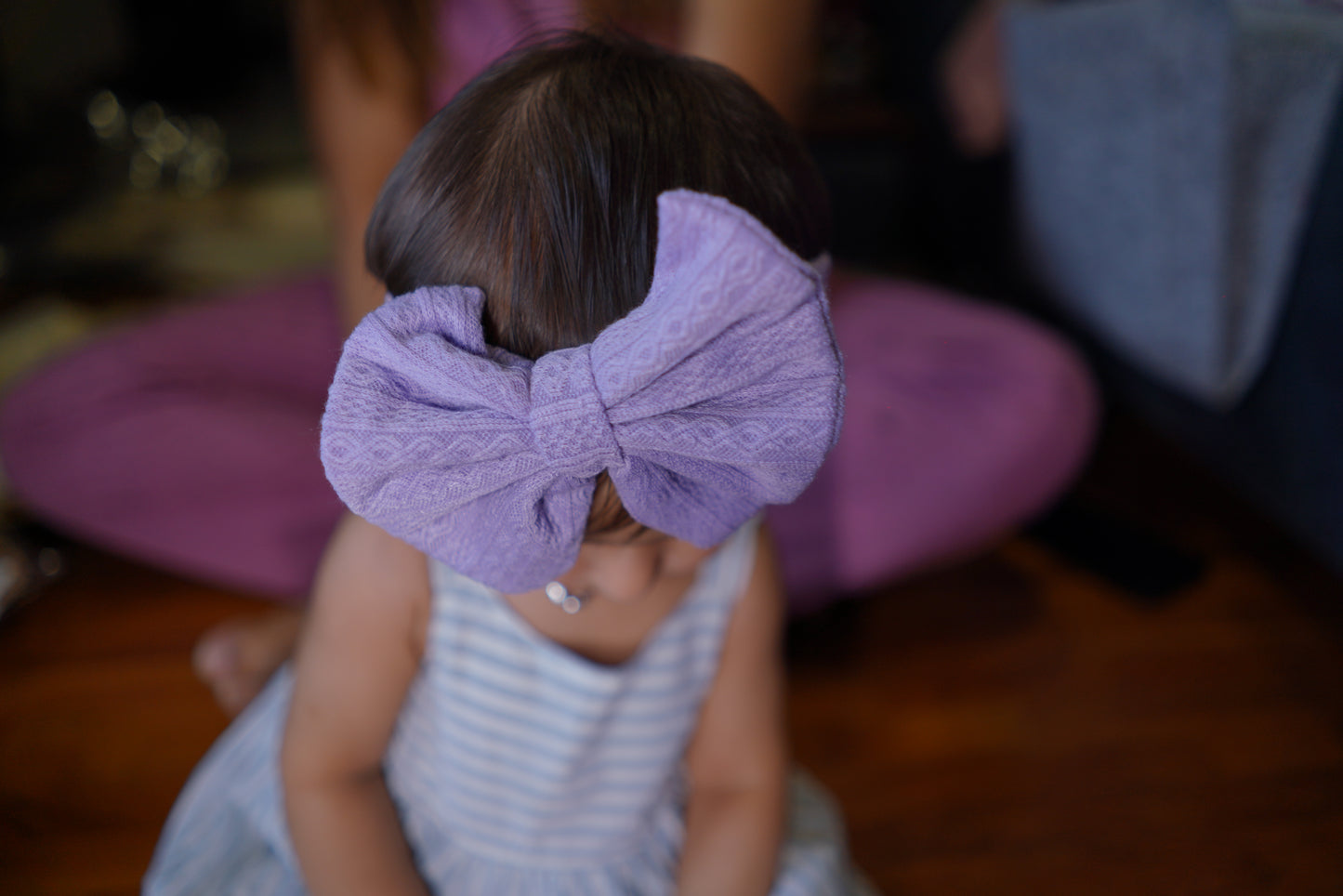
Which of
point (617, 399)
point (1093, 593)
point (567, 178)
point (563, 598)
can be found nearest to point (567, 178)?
point (567, 178)

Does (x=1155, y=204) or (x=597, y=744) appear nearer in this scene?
(x=597, y=744)

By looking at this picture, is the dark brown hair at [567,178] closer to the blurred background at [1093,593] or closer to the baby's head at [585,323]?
the baby's head at [585,323]

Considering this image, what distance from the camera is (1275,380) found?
77 centimetres

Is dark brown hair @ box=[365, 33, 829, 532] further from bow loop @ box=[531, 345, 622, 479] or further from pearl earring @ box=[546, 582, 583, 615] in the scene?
pearl earring @ box=[546, 582, 583, 615]

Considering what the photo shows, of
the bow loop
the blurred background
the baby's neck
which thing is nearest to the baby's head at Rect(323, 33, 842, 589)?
the bow loop

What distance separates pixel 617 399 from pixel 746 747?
37cm

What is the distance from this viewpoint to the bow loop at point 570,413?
0.32m

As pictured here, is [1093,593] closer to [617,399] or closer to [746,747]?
[746,747]

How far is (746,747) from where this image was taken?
61 centimetres

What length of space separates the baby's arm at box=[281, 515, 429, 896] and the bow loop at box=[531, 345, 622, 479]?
226 millimetres

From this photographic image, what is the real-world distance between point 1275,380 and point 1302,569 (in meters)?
0.54

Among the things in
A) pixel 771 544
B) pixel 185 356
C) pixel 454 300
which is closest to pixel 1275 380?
pixel 771 544

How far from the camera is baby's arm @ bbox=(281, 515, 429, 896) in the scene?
521 millimetres

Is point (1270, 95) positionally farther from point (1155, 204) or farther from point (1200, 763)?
point (1200, 763)
